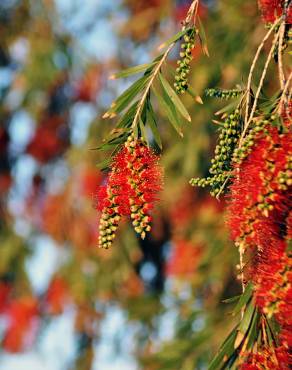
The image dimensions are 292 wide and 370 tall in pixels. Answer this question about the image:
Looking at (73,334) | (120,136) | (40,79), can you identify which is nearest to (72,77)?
(40,79)

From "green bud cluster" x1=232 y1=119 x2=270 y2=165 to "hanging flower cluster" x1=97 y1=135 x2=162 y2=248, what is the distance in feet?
0.52

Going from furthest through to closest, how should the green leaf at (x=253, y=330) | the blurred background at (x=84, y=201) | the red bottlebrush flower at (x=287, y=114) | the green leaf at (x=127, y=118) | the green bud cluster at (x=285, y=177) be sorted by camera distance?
the blurred background at (x=84, y=201)
the green leaf at (x=127, y=118)
the green leaf at (x=253, y=330)
the red bottlebrush flower at (x=287, y=114)
the green bud cluster at (x=285, y=177)

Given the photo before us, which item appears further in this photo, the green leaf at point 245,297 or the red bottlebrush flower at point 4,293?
the red bottlebrush flower at point 4,293

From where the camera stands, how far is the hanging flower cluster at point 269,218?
1269mm

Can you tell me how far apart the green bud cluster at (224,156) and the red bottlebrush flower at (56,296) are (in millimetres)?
5072

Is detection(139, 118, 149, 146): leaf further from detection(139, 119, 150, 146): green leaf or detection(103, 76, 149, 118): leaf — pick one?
detection(103, 76, 149, 118): leaf

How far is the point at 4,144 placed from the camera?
24.7 feet

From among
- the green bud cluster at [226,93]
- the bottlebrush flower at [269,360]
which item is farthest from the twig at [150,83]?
the bottlebrush flower at [269,360]

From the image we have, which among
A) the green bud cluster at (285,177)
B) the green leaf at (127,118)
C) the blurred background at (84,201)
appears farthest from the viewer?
the blurred background at (84,201)

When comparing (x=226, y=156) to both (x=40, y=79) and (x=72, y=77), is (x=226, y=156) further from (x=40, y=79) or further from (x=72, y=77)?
(x=72, y=77)

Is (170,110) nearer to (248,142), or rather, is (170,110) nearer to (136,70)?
(136,70)

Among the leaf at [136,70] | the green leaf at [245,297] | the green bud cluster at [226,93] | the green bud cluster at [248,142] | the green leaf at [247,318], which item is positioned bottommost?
the green leaf at [247,318]

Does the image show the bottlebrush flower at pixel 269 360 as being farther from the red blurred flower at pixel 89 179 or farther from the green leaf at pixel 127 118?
the red blurred flower at pixel 89 179

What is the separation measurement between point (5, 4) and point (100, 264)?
7.79 ft
